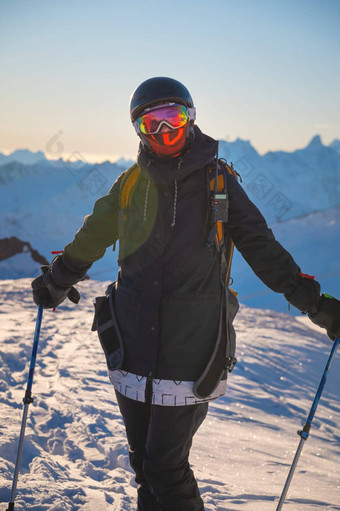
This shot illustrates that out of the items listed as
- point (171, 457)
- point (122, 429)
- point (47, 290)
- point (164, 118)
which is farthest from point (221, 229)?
point (122, 429)

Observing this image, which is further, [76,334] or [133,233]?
[76,334]

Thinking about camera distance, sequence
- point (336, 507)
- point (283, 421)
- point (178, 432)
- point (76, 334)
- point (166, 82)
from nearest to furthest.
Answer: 1. point (178, 432)
2. point (166, 82)
3. point (336, 507)
4. point (283, 421)
5. point (76, 334)

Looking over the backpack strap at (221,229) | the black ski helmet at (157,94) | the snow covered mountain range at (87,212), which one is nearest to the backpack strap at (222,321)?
the backpack strap at (221,229)

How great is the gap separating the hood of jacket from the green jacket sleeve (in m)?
0.27

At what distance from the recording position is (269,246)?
2.20m

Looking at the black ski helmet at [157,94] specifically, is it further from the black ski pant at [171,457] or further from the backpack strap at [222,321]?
the black ski pant at [171,457]

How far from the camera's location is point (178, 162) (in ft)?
7.24

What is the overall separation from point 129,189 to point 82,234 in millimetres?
431

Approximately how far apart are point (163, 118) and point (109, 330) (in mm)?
1051

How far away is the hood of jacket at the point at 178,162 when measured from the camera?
2146mm

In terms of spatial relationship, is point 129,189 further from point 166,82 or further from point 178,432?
point 178,432

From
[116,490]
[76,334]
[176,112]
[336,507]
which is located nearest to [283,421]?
[336,507]

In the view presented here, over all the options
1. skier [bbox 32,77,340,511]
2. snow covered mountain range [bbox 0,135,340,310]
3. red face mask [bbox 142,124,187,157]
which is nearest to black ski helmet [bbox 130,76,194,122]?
skier [bbox 32,77,340,511]

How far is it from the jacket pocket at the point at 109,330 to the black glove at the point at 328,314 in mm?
950
